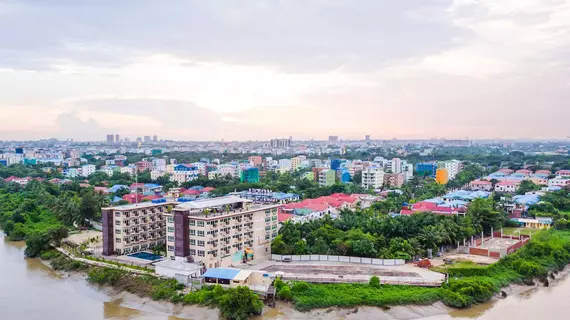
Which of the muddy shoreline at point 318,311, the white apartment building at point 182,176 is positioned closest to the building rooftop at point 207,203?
the muddy shoreline at point 318,311

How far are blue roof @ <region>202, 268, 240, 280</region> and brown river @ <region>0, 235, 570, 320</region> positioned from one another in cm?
127

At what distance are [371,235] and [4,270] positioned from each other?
13.1 metres

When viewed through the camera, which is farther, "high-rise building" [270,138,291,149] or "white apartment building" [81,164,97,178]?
"high-rise building" [270,138,291,149]

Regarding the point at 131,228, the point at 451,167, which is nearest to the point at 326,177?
the point at 451,167

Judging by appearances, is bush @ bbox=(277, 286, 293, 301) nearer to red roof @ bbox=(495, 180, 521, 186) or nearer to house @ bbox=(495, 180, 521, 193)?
house @ bbox=(495, 180, 521, 193)

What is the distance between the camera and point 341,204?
1102 inches

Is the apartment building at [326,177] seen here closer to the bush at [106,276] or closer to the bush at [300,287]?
the bush at [106,276]

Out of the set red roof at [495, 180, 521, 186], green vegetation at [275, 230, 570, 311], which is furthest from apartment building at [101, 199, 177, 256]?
red roof at [495, 180, 521, 186]

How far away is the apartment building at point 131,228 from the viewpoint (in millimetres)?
18312

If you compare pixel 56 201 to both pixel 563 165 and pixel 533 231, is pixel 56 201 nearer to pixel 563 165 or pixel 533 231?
pixel 533 231

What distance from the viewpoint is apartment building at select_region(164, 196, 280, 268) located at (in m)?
15.7

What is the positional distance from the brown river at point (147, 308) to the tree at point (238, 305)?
38 cm

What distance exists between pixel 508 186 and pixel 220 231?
87.0 ft

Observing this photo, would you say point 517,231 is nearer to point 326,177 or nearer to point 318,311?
point 318,311
